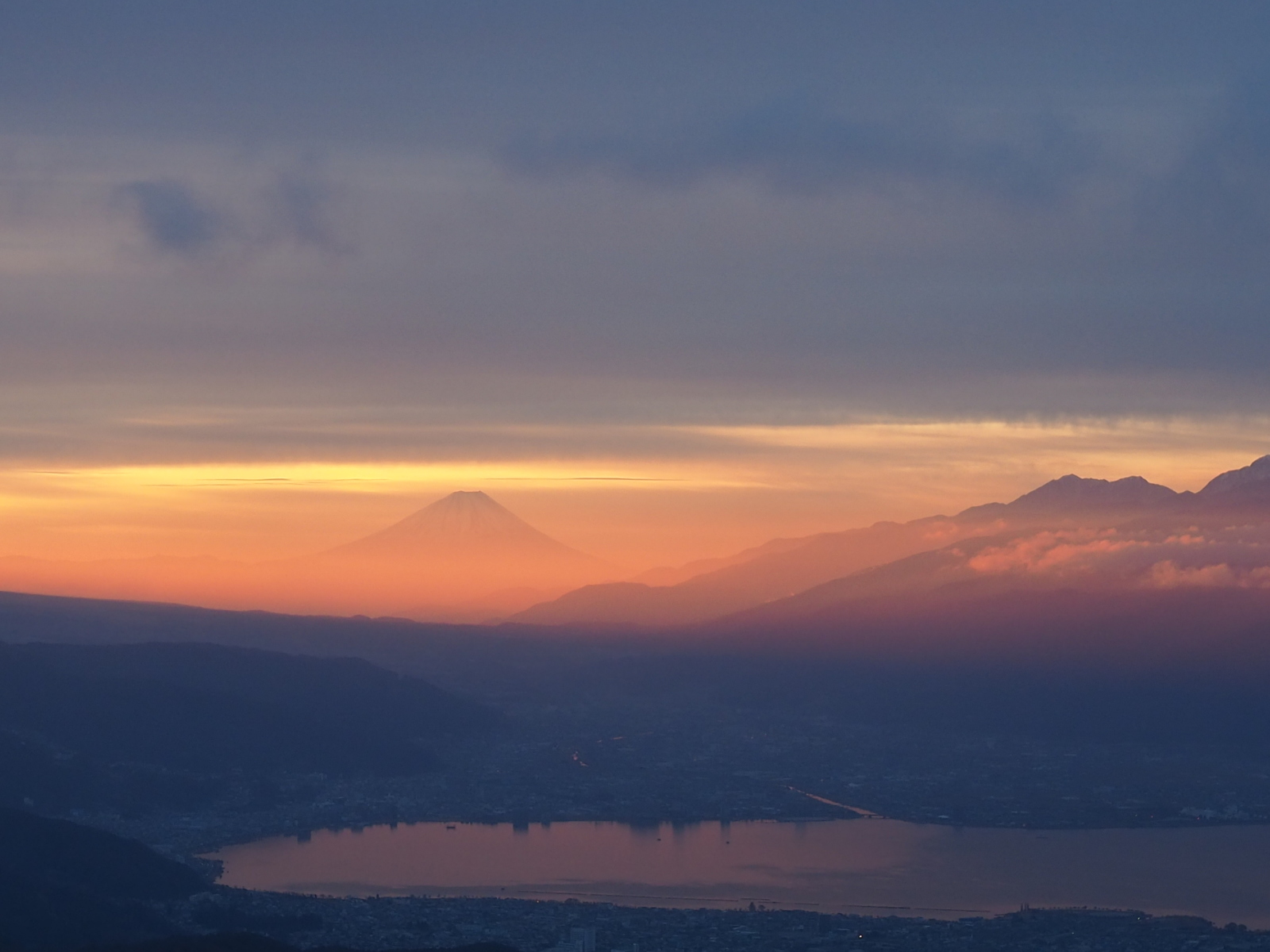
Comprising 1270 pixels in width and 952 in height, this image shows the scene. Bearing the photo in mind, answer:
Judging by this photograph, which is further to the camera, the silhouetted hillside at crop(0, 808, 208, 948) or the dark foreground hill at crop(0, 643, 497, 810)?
the dark foreground hill at crop(0, 643, 497, 810)

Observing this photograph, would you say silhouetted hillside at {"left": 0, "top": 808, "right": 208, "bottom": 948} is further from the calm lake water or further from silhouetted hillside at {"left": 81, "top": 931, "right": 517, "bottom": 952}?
the calm lake water

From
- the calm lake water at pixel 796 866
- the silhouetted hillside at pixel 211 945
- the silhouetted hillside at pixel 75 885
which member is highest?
the silhouetted hillside at pixel 211 945

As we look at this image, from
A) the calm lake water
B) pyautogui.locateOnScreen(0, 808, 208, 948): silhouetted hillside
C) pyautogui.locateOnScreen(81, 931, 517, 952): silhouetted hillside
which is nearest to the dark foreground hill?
the calm lake water

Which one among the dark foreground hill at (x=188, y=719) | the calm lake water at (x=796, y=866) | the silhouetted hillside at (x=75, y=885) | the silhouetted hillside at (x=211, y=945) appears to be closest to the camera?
the silhouetted hillside at (x=211, y=945)

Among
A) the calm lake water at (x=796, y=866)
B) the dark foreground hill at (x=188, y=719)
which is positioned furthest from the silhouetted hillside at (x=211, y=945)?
the dark foreground hill at (x=188, y=719)

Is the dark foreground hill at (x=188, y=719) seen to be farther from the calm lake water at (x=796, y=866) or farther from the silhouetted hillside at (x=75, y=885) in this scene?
the silhouetted hillside at (x=75, y=885)
